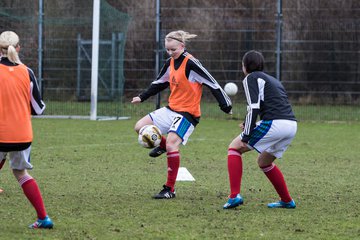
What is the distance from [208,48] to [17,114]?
14978mm

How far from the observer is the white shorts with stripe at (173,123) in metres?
9.16

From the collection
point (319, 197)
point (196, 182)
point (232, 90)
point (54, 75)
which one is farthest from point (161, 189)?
point (54, 75)

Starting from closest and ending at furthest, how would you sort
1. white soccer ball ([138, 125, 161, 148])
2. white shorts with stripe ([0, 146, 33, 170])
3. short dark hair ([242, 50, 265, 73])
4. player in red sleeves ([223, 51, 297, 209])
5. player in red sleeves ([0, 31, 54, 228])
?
player in red sleeves ([0, 31, 54, 228]) < white shorts with stripe ([0, 146, 33, 170]) < player in red sleeves ([223, 51, 297, 209]) < short dark hair ([242, 50, 265, 73]) < white soccer ball ([138, 125, 161, 148])

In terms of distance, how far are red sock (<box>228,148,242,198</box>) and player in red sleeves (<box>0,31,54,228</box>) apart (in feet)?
6.70

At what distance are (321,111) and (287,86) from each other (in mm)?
1106

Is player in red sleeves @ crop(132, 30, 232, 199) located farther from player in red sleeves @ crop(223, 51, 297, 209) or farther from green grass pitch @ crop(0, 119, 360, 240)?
player in red sleeves @ crop(223, 51, 297, 209)

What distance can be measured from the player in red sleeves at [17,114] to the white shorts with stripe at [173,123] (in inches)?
98.5

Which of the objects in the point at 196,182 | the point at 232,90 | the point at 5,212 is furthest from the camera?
the point at 232,90

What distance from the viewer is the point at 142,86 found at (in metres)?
21.9

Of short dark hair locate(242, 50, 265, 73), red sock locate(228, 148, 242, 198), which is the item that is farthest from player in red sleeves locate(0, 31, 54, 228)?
short dark hair locate(242, 50, 265, 73)

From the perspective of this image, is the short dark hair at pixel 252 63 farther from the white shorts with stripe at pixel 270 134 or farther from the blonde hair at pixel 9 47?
the blonde hair at pixel 9 47

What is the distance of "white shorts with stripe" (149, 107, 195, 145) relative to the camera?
30.0 feet

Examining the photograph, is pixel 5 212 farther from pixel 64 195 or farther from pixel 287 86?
pixel 287 86

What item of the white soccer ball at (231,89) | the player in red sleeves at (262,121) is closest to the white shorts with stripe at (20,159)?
the player in red sleeves at (262,121)
